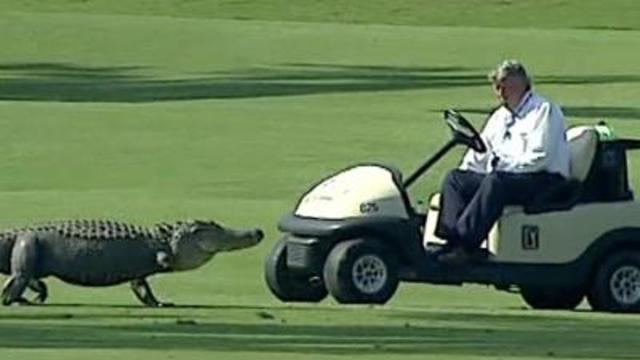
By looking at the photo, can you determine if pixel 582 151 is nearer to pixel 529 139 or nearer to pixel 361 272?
→ pixel 529 139

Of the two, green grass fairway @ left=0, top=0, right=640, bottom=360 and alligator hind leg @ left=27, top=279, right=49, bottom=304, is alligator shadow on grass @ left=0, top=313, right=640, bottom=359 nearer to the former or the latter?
green grass fairway @ left=0, top=0, right=640, bottom=360

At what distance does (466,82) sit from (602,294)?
76.9ft

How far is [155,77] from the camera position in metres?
39.3

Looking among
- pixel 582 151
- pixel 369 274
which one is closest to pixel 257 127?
pixel 582 151

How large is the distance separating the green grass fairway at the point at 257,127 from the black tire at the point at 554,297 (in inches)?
4.8

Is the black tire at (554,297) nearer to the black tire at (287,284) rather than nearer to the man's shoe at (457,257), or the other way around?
the man's shoe at (457,257)

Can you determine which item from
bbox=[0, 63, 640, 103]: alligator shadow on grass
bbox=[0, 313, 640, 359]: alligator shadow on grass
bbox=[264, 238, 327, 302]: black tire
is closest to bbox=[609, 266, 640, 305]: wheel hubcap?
bbox=[264, 238, 327, 302]: black tire

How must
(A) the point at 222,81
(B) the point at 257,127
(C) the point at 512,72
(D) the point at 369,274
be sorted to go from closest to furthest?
(C) the point at 512,72 → (D) the point at 369,274 → (B) the point at 257,127 → (A) the point at 222,81

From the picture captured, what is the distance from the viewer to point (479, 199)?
14094mm

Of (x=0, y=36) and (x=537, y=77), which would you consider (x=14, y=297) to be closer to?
(x=537, y=77)

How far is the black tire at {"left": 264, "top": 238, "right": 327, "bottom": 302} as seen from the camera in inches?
578

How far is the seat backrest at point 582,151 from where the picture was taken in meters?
14.4

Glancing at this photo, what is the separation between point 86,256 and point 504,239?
2.20 meters

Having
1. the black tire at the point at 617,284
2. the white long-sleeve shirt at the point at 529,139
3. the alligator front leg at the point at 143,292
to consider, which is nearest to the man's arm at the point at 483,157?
the white long-sleeve shirt at the point at 529,139
